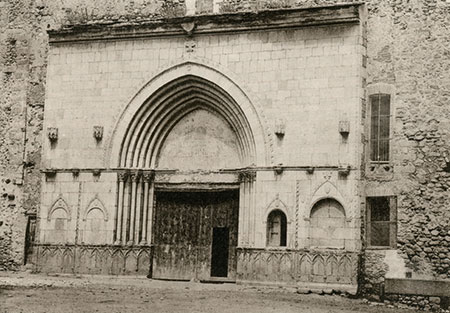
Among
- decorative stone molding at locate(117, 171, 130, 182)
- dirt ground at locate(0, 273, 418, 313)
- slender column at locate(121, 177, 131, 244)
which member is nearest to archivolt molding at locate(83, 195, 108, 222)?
slender column at locate(121, 177, 131, 244)

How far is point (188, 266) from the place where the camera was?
17.5 m

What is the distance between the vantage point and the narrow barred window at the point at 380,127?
53.0ft

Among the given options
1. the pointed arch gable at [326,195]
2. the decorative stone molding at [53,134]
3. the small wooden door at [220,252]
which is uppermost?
the decorative stone molding at [53,134]

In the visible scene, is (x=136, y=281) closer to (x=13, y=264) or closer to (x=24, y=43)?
(x=13, y=264)

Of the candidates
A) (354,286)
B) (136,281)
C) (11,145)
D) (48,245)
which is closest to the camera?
(354,286)

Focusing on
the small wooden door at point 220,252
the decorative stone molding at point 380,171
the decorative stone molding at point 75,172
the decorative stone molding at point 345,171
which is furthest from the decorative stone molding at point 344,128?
the decorative stone molding at point 75,172

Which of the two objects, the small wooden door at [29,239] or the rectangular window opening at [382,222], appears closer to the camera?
the rectangular window opening at [382,222]

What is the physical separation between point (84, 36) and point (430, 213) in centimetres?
874

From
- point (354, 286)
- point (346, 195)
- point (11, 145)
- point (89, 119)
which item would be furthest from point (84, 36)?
point (354, 286)

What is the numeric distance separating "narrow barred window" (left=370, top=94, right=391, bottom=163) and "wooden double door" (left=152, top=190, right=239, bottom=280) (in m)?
3.21

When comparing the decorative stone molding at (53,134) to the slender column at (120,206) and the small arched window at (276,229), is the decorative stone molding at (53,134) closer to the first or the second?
the slender column at (120,206)

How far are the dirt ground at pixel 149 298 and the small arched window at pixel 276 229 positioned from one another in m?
1.10

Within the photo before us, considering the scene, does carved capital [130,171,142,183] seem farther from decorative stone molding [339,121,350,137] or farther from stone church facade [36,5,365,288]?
decorative stone molding [339,121,350,137]

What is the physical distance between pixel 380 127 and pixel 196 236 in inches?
186
